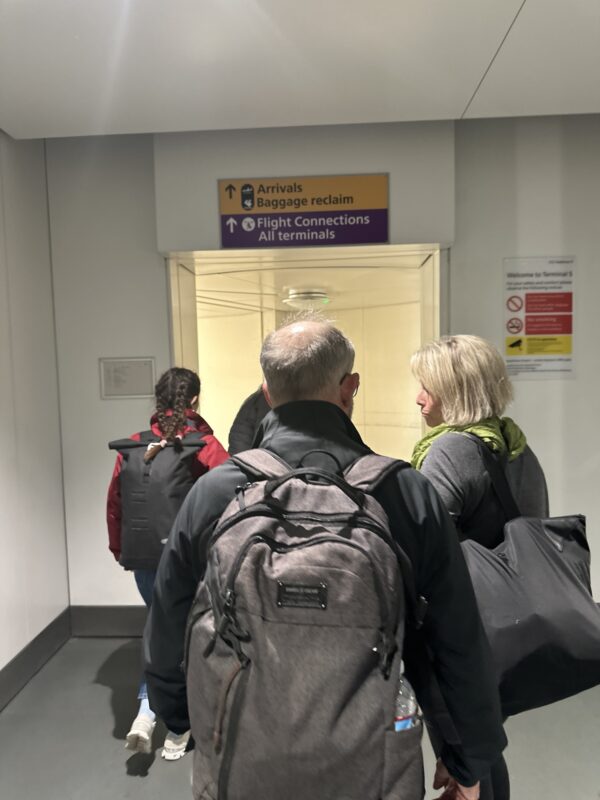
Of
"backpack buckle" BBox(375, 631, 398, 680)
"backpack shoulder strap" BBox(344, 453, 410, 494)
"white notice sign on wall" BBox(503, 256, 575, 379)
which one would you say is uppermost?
"white notice sign on wall" BBox(503, 256, 575, 379)

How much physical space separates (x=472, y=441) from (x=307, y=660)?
0.87 m

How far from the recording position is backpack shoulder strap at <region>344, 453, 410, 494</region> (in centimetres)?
120

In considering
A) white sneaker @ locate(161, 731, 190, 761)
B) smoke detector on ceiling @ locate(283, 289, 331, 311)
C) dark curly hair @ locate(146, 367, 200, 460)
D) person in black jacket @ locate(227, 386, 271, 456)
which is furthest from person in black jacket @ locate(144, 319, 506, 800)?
smoke detector on ceiling @ locate(283, 289, 331, 311)

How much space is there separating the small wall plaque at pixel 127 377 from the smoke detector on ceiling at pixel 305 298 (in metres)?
2.63

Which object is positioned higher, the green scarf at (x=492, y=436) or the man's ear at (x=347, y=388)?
the man's ear at (x=347, y=388)

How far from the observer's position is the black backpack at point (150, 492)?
265cm

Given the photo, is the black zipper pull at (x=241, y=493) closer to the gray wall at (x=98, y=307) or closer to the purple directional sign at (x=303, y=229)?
the purple directional sign at (x=303, y=229)

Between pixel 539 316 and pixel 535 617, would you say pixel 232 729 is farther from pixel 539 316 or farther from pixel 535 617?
pixel 539 316

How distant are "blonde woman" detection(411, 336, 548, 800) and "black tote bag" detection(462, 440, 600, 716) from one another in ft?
0.39

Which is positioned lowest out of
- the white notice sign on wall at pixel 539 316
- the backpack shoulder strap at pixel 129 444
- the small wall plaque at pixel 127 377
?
the backpack shoulder strap at pixel 129 444

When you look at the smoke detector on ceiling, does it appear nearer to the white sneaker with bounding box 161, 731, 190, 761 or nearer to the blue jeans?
the blue jeans

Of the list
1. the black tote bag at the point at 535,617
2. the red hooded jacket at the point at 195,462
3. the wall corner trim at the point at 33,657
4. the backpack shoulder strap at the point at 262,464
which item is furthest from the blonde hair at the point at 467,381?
the wall corner trim at the point at 33,657

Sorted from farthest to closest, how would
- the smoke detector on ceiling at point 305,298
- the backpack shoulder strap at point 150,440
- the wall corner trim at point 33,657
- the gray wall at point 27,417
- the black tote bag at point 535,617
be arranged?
1. the smoke detector on ceiling at point 305,298
2. the gray wall at point 27,417
3. the wall corner trim at point 33,657
4. the backpack shoulder strap at point 150,440
5. the black tote bag at point 535,617

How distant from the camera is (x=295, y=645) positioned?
1.08 meters
